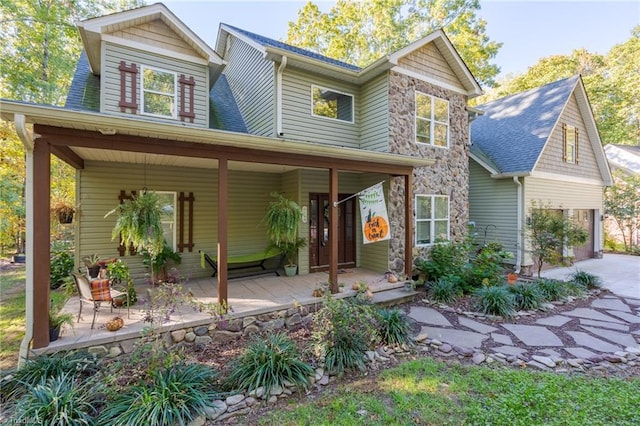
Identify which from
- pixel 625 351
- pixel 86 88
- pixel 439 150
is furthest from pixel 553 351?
pixel 86 88

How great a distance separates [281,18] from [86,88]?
1215cm

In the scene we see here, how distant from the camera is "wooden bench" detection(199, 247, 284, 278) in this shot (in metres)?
6.95

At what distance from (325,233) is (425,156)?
3596mm

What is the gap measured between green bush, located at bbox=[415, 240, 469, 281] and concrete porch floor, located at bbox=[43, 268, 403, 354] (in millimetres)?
1085

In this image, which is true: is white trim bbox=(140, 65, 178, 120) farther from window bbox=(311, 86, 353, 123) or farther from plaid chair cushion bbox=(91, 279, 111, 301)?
plaid chair cushion bbox=(91, 279, 111, 301)

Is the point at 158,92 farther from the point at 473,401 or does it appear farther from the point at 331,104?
the point at 473,401

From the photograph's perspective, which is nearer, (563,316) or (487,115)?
(563,316)

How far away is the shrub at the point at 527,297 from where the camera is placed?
6180mm

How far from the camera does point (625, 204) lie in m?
13.7

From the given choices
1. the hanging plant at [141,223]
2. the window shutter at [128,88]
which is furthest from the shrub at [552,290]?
the window shutter at [128,88]

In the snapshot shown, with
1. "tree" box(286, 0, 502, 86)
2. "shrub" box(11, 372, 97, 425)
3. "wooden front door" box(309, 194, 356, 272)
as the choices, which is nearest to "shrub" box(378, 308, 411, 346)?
"wooden front door" box(309, 194, 356, 272)

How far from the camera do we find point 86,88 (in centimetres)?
691

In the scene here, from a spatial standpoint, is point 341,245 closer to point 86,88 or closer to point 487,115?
point 86,88

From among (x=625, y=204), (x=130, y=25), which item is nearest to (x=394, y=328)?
(x=130, y=25)
